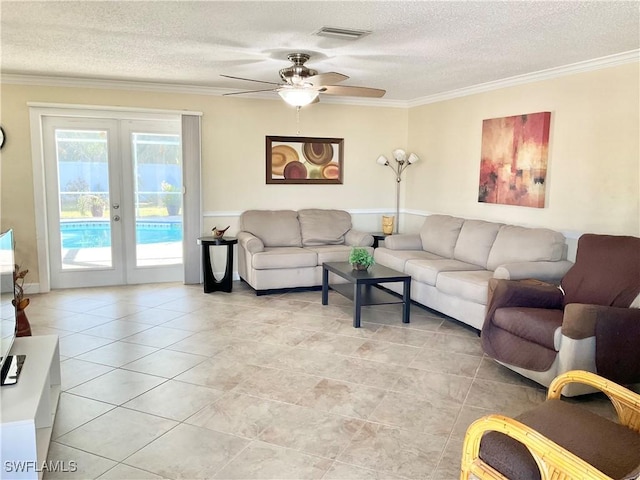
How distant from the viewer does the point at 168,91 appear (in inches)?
229

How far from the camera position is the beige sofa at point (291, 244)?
18.2 ft

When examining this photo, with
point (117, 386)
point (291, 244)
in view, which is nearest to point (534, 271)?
point (291, 244)

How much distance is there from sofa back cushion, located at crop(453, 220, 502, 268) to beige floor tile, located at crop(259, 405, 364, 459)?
273 centimetres

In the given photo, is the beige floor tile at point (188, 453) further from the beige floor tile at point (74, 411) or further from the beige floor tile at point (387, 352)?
the beige floor tile at point (387, 352)

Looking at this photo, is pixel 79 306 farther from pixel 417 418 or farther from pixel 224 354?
pixel 417 418

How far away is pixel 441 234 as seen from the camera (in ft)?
18.4

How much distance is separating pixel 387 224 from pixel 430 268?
1.90 metres

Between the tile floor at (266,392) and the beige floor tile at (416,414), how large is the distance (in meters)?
0.01

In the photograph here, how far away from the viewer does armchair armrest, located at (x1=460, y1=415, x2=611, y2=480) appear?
→ 1607 millimetres

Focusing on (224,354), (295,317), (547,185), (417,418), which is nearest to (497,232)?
(547,185)

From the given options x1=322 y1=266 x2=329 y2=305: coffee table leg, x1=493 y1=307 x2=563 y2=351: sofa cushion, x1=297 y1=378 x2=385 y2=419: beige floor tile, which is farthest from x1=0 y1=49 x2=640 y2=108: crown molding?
x1=297 y1=378 x2=385 y2=419: beige floor tile

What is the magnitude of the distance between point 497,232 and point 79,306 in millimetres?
4441

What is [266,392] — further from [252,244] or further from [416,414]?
[252,244]

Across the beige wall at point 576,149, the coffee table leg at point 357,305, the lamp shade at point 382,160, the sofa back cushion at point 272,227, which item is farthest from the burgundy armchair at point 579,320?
the lamp shade at point 382,160
